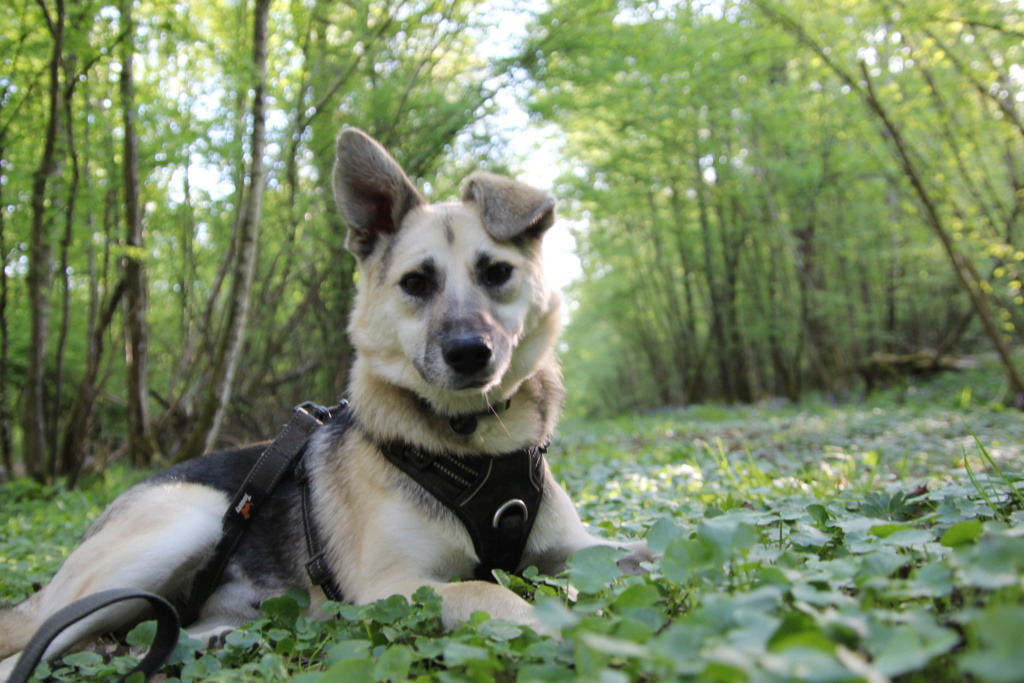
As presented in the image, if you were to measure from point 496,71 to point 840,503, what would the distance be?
8.48 meters

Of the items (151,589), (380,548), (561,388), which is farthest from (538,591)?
(151,589)

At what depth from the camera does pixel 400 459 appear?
259 centimetres

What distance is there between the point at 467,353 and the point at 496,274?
0.65 metres

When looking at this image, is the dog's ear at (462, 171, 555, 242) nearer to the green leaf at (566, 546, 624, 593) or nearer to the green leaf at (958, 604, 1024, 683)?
the green leaf at (566, 546, 624, 593)

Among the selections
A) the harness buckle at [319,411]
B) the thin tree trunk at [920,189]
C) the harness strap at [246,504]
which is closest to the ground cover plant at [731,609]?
the harness strap at [246,504]

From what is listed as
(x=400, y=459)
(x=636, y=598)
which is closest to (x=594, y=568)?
(x=636, y=598)

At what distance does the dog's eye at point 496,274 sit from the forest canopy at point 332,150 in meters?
3.94

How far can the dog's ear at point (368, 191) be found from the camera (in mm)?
3141

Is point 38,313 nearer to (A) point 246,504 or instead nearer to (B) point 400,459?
(A) point 246,504

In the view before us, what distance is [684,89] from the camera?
1292 cm

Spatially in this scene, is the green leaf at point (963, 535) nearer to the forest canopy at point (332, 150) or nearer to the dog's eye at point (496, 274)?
the dog's eye at point (496, 274)

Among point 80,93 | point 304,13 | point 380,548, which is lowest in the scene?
point 380,548

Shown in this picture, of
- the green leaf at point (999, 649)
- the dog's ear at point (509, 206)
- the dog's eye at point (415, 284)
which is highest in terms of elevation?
the dog's ear at point (509, 206)

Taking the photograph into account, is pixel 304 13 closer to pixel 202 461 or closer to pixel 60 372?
pixel 60 372
